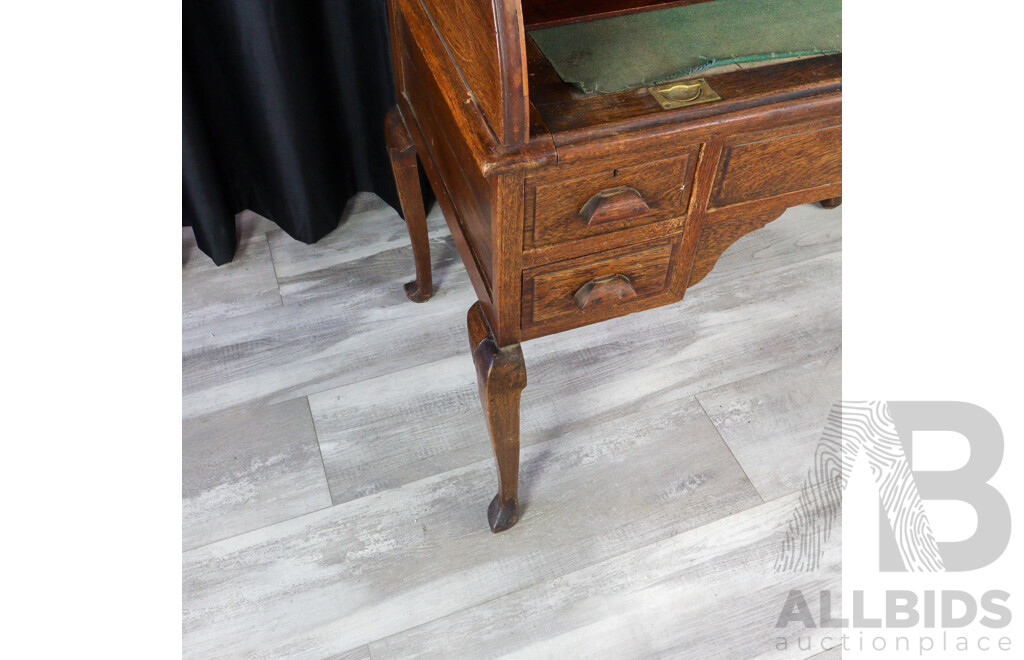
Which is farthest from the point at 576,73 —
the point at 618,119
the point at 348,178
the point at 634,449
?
the point at 348,178

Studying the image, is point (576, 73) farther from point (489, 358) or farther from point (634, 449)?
point (634, 449)

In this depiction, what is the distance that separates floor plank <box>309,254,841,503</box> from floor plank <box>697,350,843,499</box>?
29mm

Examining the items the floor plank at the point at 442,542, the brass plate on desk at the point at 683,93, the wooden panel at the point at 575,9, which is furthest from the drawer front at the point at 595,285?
the floor plank at the point at 442,542

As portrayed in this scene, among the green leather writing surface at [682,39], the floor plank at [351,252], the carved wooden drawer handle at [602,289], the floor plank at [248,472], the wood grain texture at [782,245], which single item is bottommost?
the floor plank at [248,472]

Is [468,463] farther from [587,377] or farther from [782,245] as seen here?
[782,245]

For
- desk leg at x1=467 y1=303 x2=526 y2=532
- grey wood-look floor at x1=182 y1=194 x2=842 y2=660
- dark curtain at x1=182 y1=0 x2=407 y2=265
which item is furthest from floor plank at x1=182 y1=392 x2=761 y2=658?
dark curtain at x1=182 y1=0 x2=407 y2=265

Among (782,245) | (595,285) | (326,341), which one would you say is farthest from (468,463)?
(782,245)

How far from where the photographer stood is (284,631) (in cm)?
109

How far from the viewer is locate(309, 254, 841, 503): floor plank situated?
1291 mm

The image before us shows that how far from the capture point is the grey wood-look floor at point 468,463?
1.10m

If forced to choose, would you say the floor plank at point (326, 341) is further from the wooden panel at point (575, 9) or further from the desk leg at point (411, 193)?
the wooden panel at point (575, 9)

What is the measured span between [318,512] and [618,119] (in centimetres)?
83

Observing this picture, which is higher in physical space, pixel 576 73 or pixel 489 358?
pixel 576 73

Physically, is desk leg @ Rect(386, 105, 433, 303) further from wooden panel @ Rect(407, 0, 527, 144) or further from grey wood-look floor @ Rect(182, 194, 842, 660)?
wooden panel @ Rect(407, 0, 527, 144)
